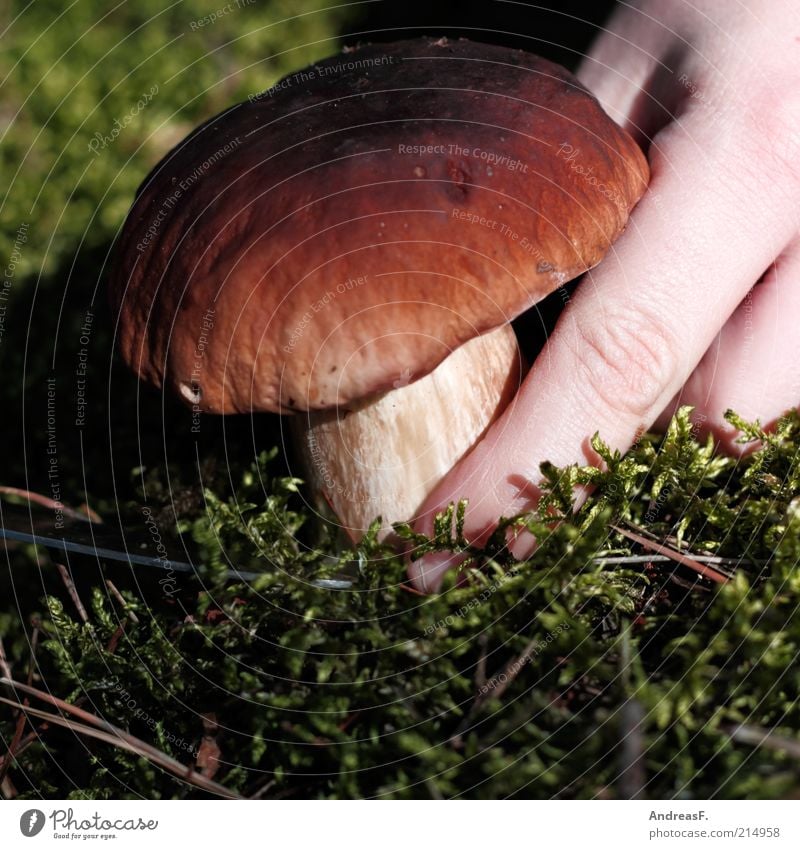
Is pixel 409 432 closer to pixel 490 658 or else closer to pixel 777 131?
pixel 490 658

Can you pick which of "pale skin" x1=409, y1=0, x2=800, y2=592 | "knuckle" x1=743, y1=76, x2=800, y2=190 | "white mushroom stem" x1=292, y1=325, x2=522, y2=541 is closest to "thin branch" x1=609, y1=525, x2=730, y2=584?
"pale skin" x1=409, y1=0, x2=800, y2=592

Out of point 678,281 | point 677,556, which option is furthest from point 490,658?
point 678,281

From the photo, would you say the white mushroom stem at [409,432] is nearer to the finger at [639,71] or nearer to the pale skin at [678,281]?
the pale skin at [678,281]

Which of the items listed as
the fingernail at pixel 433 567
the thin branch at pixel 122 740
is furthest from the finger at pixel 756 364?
the thin branch at pixel 122 740

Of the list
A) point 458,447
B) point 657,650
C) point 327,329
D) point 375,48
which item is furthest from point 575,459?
point 375,48

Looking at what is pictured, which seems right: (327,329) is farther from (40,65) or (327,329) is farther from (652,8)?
(40,65)

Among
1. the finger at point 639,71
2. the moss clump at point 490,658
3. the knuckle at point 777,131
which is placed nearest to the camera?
the moss clump at point 490,658

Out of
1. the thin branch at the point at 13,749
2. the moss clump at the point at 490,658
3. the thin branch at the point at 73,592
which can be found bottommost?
the thin branch at the point at 13,749
